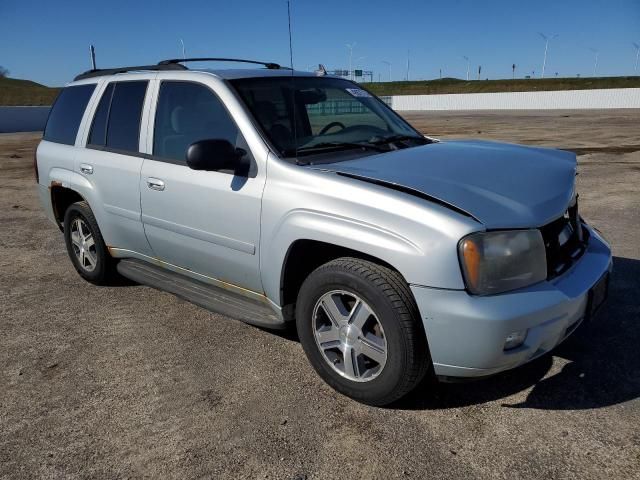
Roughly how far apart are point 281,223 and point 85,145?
2.40 m

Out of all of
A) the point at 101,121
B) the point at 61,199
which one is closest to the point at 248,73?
the point at 101,121

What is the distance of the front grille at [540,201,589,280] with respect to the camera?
8.93 feet

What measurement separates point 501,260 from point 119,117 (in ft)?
10.2

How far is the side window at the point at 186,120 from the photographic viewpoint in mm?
3439

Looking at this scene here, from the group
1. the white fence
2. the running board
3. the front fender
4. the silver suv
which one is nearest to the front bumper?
the silver suv

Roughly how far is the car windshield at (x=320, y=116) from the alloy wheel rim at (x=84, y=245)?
6.99 ft

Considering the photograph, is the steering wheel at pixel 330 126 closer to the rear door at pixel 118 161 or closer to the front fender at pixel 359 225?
the front fender at pixel 359 225

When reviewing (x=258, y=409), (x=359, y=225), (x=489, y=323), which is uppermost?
(x=359, y=225)

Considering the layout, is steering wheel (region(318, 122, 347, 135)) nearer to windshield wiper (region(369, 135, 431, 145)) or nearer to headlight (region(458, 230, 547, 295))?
windshield wiper (region(369, 135, 431, 145))

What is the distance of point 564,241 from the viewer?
3004mm

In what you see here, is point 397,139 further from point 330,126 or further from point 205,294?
point 205,294

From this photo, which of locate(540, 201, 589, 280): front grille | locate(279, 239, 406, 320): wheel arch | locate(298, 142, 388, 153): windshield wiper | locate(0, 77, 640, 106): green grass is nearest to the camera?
locate(540, 201, 589, 280): front grille

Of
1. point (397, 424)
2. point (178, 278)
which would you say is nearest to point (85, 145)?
point (178, 278)

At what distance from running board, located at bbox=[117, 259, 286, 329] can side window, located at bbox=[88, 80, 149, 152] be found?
3.00 ft
